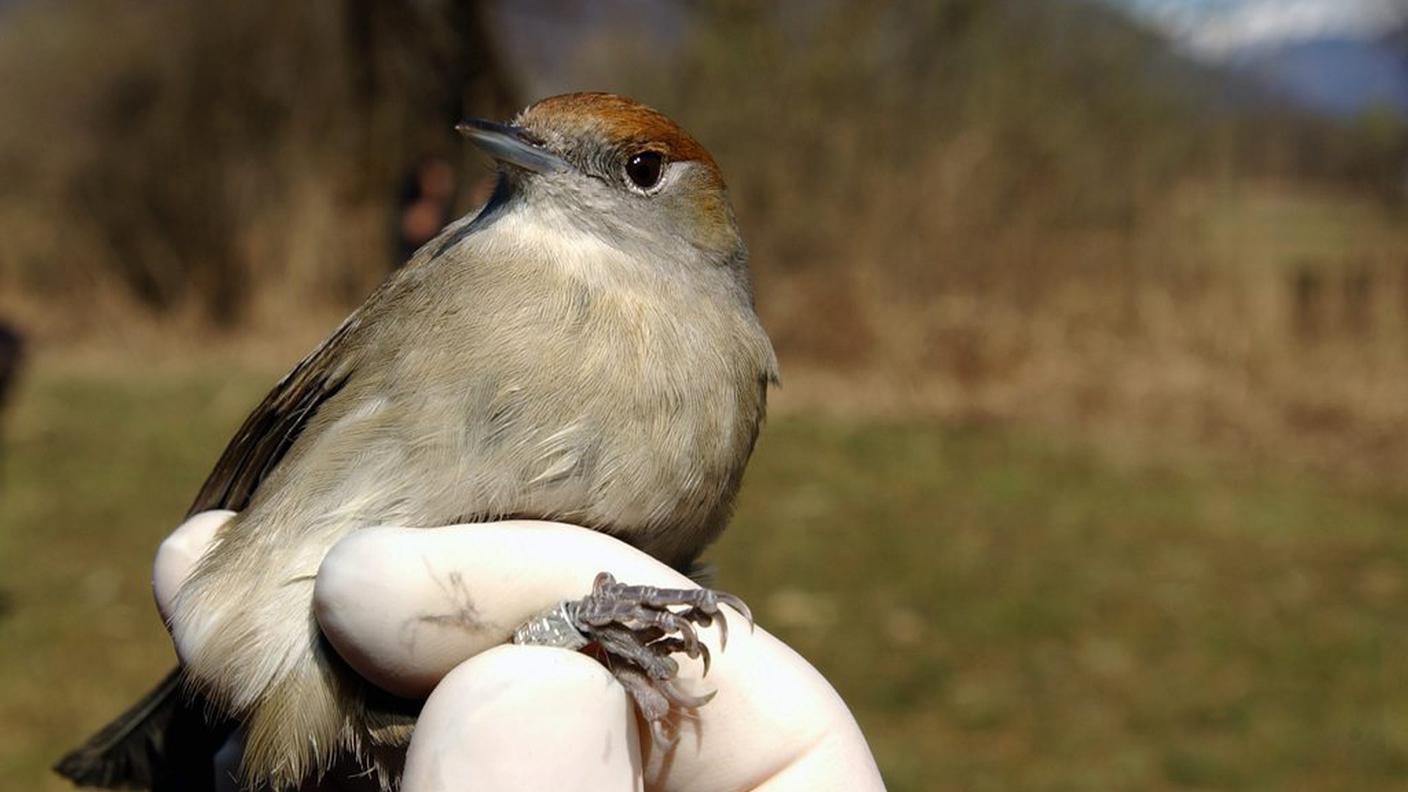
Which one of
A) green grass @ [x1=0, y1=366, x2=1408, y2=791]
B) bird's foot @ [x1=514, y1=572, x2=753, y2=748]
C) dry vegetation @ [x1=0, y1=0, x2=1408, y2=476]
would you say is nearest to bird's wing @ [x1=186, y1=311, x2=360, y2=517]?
bird's foot @ [x1=514, y1=572, x2=753, y2=748]

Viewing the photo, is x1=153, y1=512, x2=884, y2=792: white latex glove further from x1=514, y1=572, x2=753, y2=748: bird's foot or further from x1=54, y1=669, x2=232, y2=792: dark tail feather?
x1=54, y1=669, x2=232, y2=792: dark tail feather

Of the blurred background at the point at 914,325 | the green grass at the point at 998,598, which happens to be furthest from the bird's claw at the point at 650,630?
the green grass at the point at 998,598

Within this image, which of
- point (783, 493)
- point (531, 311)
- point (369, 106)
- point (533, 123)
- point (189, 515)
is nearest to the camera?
point (531, 311)

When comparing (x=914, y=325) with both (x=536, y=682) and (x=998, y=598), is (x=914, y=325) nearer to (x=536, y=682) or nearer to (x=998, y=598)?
(x=998, y=598)

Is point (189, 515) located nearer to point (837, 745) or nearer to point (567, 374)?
point (567, 374)

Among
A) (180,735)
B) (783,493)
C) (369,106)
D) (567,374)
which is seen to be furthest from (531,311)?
(783,493)

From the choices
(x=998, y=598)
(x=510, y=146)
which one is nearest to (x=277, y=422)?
(x=510, y=146)

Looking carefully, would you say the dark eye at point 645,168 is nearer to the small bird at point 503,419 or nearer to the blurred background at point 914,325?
the small bird at point 503,419
